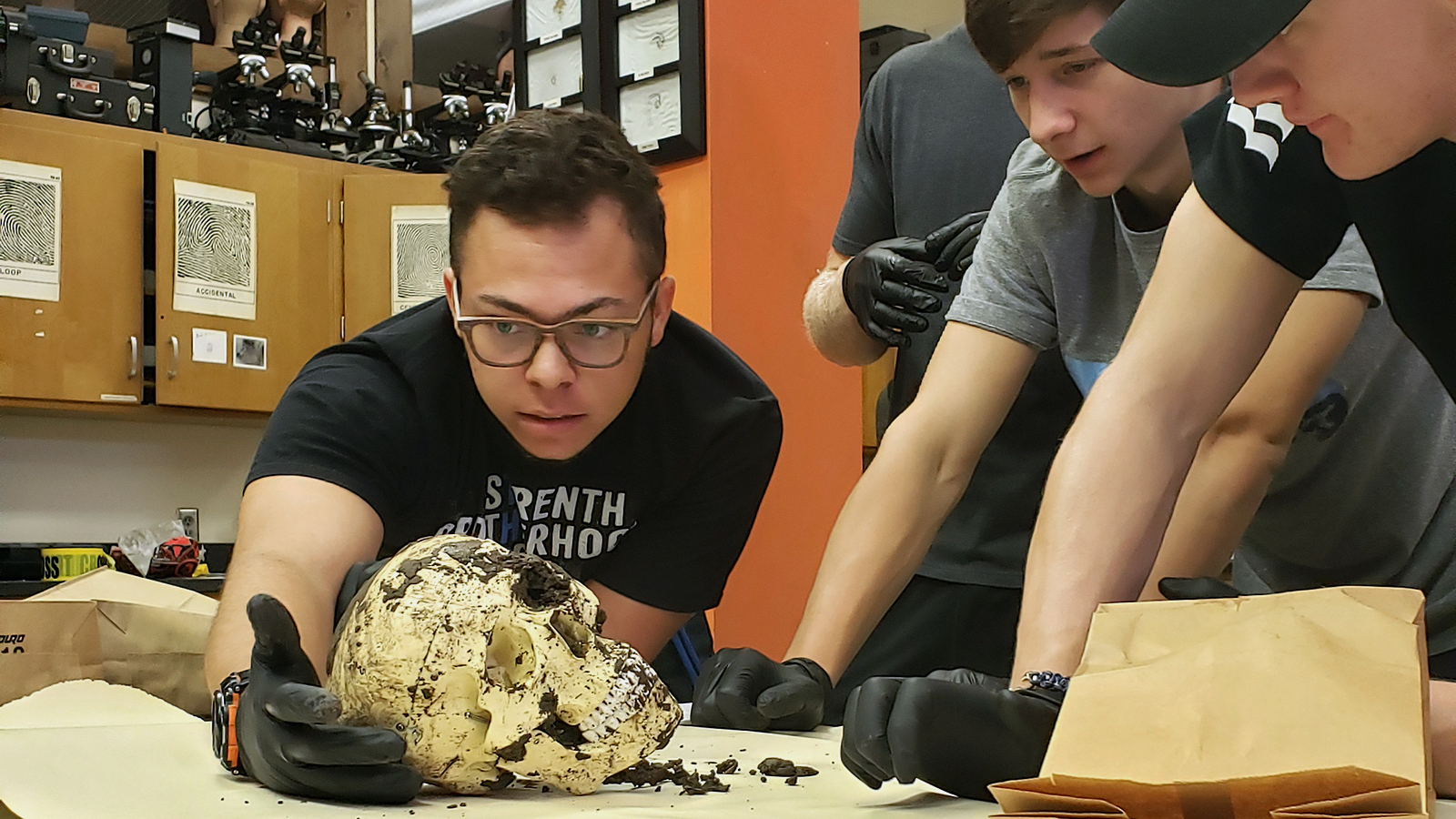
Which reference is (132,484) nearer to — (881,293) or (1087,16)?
(881,293)

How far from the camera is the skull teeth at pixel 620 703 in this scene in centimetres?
84

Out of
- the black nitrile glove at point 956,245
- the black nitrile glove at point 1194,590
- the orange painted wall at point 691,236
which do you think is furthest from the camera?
the orange painted wall at point 691,236

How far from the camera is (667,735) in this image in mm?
888

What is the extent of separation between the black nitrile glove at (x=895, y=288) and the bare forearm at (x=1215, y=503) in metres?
0.39

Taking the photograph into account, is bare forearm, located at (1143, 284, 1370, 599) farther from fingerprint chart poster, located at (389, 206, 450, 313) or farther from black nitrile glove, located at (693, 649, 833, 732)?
fingerprint chart poster, located at (389, 206, 450, 313)

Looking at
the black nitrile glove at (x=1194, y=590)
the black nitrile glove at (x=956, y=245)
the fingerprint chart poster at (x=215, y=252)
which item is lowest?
the black nitrile glove at (x=1194, y=590)

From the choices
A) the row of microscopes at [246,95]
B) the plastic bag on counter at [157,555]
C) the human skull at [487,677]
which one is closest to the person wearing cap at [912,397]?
the human skull at [487,677]

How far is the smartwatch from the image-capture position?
0.88 meters

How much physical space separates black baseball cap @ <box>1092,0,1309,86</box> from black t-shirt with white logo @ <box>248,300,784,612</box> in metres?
0.84

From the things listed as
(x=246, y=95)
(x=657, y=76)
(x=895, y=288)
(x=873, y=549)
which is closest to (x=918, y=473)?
(x=873, y=549)

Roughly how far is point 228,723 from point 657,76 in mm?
1846

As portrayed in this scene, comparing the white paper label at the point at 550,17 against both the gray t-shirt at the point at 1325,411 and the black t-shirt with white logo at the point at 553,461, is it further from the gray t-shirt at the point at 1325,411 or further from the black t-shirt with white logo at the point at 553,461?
the gray t-shirt at the point at 1325,411

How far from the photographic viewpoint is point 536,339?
1.28m

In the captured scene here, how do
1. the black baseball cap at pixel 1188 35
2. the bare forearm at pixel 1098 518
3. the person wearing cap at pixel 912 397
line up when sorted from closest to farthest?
the black baseball cap at pixel 1188 35
the bare forearm at pixel 1098 518
the person wearing cap at pixel 912 397
